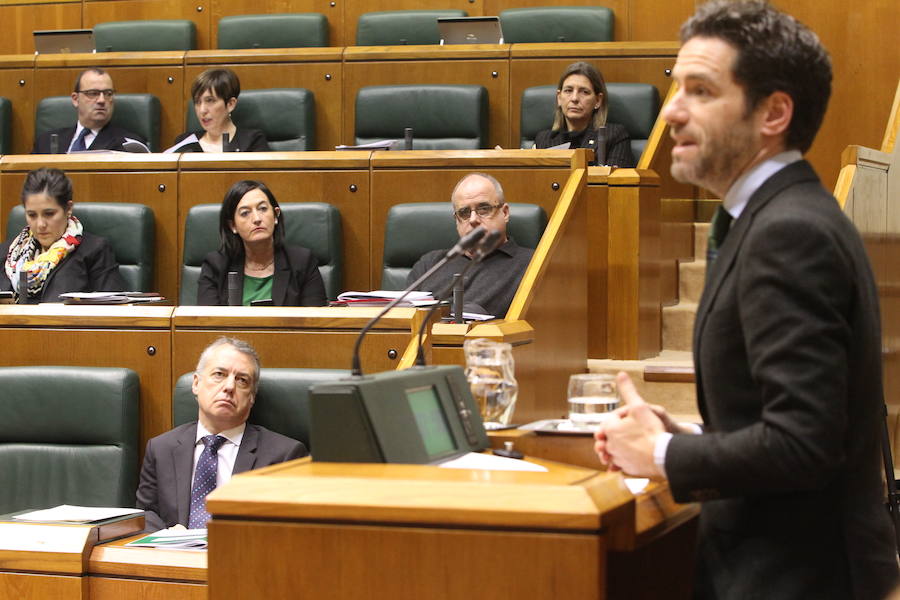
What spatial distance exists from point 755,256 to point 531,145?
84.2 inches

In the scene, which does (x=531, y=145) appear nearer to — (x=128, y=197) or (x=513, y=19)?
(x=513, y=19)

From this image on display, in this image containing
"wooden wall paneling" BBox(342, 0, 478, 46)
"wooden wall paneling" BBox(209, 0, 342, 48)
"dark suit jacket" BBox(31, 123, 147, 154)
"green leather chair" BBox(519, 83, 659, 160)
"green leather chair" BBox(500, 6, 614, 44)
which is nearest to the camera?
"green leather chair" BBox(519, 83, 659, 160)

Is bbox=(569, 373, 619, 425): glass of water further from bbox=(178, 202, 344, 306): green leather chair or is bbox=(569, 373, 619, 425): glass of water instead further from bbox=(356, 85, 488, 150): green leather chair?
bbox=(356, 85, 488, 150): green leather chair

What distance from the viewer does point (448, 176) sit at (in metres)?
2.23

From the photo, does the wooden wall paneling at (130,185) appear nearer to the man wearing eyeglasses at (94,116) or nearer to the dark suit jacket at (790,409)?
the man wearing eyeglasses at (94,116)

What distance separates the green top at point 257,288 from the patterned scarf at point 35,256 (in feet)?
1.11

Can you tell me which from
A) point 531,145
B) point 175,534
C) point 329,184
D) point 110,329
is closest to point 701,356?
point 175,534

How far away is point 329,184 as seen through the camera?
7.49ft

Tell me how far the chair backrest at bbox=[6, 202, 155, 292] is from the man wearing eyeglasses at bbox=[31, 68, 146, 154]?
1.78 ft

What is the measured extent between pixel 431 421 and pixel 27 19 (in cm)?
345

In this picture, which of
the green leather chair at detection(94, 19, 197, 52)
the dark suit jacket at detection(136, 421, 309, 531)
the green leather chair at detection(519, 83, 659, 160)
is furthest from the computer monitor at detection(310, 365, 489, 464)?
the green leather chair at detection(94, 19, 197, 52)

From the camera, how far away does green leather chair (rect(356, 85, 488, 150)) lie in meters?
2.81

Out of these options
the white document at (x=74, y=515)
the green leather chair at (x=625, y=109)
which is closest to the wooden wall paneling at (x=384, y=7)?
the green leather chair at (x=625, y=109)

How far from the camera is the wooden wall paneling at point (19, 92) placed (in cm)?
312
